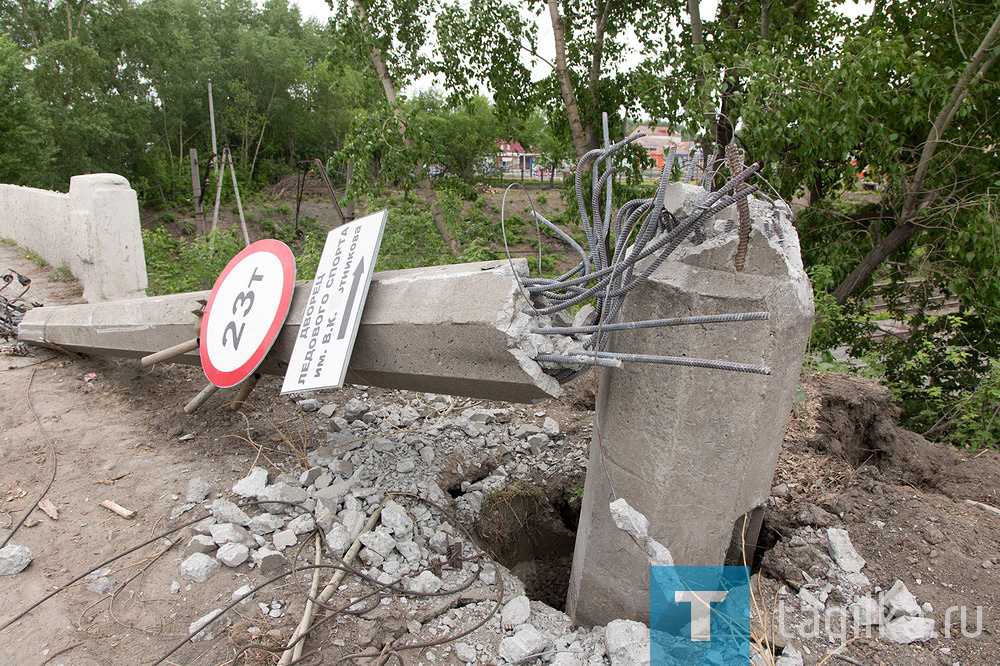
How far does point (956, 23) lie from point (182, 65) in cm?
2469

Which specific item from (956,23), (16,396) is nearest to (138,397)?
(16,396)

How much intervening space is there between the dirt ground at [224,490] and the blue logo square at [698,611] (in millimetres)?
204

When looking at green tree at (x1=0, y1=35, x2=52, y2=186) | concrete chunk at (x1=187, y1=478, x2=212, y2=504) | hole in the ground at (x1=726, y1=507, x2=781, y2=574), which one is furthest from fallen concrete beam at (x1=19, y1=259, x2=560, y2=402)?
green tree at (x1=0, y1=35, x2=52, y2=186)

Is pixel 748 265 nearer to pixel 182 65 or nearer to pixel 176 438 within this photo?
pixel 176 438

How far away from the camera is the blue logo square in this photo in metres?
2.77

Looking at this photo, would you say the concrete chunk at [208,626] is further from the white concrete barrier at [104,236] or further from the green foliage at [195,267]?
the white concrete barrier at [104,236]

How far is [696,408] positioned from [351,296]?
1675mm

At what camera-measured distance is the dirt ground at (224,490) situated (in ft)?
8.74

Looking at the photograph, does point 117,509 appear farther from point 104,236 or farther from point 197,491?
point 104,236

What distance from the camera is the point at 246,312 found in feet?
11.8

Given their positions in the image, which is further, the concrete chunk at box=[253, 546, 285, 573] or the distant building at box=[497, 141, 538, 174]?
the distant building at box=[497, 141, 538, 174]

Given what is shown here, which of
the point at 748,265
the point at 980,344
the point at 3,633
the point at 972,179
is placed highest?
the point at 972,179

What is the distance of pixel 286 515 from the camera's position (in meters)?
3.36

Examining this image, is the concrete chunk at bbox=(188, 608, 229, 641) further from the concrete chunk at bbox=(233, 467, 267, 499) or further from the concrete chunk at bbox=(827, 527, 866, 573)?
the concrete chunk at bbox=(827, 527, 866, 573)
